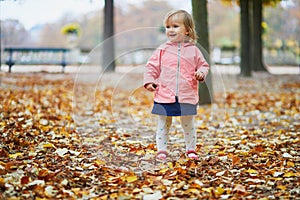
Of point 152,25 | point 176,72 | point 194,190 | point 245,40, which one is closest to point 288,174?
point 194,190

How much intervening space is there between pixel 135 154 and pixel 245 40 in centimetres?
964

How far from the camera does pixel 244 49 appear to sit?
13.2 m

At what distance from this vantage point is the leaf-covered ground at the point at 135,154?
301cm

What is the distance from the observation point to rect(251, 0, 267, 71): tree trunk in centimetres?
1540

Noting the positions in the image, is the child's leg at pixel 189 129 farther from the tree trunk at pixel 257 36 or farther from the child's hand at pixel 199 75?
the tree trunk at pixel 257 36

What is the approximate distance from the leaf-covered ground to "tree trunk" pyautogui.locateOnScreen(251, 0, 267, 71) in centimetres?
844

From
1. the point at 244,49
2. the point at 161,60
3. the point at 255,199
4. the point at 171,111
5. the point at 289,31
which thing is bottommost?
the point at 255,199

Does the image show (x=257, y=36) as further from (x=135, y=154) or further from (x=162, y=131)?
(x=162, y=131)

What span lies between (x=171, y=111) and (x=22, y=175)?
1.33 metres

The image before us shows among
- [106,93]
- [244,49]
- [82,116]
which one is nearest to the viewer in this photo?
[82,116]

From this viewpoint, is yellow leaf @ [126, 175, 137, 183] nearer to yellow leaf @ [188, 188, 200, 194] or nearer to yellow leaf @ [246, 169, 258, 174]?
yellow leaf @ [188, 188, 200, 194]

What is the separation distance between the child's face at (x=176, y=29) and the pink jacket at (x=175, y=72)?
79 mm

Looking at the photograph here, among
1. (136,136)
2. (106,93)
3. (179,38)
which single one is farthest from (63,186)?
(106,93)

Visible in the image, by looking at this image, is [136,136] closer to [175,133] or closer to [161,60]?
[175,133]
